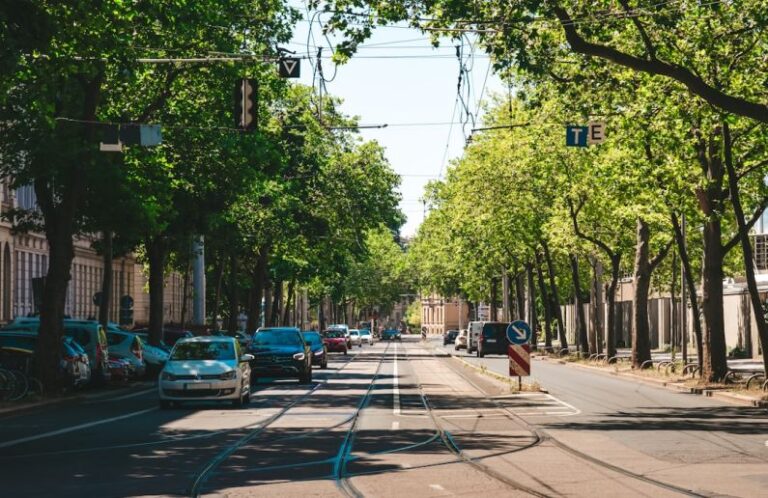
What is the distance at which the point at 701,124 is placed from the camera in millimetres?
31203

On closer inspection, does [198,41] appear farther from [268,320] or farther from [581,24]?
[268,320]

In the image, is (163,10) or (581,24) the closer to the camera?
(581,24)

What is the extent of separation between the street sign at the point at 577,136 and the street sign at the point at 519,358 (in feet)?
20.5

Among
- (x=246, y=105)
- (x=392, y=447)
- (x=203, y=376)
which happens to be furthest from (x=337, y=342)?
(x=392, y=447)

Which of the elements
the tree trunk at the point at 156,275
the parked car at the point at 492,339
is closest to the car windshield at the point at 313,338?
the tree trunk at the point at 156,275

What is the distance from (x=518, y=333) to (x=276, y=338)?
10852mm

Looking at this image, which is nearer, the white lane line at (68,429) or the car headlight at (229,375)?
the white lane line at (68,429)

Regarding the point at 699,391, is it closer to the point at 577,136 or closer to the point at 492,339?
the point at 577,136

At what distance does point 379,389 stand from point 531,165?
18.9m

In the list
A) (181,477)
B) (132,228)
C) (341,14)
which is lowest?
(181,477)

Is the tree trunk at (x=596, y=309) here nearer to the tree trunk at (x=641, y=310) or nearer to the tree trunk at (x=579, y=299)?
the tree trunk at (x=579, y=299)

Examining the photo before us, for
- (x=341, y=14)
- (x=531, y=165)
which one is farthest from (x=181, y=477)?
(x=531, y=165)

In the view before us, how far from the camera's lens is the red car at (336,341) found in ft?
284

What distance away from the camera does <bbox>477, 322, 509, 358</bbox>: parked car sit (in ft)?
256
